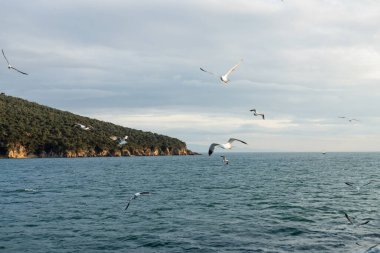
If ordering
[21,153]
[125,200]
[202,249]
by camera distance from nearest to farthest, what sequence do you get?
[202,249], [125,200], [21,153]

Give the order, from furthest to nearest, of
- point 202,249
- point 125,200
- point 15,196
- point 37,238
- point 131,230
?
point 15,196 < point 125,200 < point 131,230 < point 37,238 < point 202,249

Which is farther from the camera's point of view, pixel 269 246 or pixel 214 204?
pixel 214 204

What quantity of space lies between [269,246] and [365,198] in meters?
26.7

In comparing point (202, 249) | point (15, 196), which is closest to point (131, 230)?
point (202, 249)

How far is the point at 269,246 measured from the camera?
81.7ft

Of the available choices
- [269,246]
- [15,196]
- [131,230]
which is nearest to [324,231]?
[269,246]

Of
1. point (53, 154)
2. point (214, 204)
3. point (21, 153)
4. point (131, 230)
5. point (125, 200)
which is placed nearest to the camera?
point (131, 230)

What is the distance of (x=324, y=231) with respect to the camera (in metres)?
29.1

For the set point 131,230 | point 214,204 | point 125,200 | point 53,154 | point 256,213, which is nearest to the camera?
point 131,230

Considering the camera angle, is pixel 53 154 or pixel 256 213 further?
pixel 53 154

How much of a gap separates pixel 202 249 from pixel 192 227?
6.31m

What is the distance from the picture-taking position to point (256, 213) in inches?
1468

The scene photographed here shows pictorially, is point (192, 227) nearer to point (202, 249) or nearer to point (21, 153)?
point (202, 249)

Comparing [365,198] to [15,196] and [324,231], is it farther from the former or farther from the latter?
[15,196]
